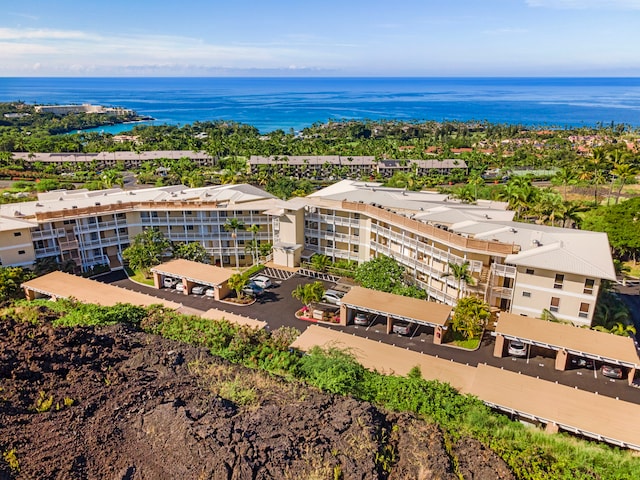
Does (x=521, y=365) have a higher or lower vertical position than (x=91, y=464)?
lower

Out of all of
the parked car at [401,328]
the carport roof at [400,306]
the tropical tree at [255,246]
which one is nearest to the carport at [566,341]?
the carport roof at [400,306]

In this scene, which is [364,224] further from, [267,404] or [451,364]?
[267,404]

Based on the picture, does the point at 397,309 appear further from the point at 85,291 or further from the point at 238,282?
the point at 85,291

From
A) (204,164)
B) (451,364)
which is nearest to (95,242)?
(451,364)

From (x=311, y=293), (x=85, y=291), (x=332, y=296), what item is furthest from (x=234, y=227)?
(x=85, y=291)

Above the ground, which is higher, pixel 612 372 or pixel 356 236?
pixel 356 236

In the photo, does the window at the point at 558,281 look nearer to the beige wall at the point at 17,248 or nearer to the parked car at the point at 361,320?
the parked car at the point at 361,320

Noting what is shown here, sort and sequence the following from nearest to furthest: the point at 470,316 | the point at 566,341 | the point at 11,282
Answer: the point at 566,341
the point at 470,316
the point at 11,282
